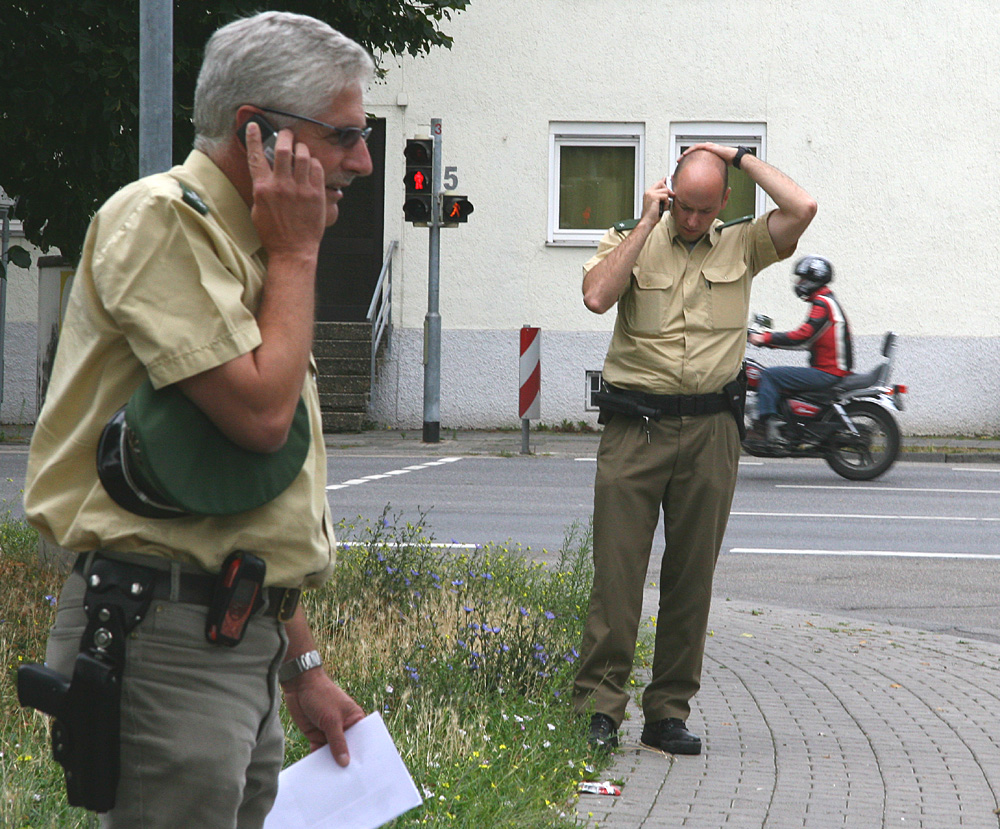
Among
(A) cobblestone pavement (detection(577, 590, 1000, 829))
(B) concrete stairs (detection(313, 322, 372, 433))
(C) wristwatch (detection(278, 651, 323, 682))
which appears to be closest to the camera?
(C) wristwatch (detection(278, 651, 323, 682))

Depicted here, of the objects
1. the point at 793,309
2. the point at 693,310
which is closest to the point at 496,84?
the point at 793,309

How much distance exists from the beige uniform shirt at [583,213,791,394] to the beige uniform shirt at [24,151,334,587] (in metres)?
2.82

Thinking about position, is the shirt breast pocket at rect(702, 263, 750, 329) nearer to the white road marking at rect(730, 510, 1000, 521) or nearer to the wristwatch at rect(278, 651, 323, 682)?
the wristwatch at rect(278, 651, 323, 682)

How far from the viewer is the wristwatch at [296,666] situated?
2.25 m

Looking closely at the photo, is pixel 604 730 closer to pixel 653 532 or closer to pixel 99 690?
pixel 653 532

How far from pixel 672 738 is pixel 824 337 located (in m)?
9.86

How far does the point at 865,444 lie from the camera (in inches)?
560

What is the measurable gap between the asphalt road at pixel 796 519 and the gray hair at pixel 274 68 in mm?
5106

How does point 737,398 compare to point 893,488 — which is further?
point 893,488

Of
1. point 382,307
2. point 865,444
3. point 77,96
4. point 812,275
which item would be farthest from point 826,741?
point 382,307

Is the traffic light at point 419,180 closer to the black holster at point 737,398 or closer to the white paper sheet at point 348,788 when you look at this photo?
the black holster at point 737,398

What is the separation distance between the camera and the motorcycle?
1414cm

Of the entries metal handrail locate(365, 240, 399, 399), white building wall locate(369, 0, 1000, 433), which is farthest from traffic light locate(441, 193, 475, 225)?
white building wall locate(369, 0, 1000, 433)

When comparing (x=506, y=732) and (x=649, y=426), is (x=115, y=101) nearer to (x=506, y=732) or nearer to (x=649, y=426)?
(x=649, y=426)
